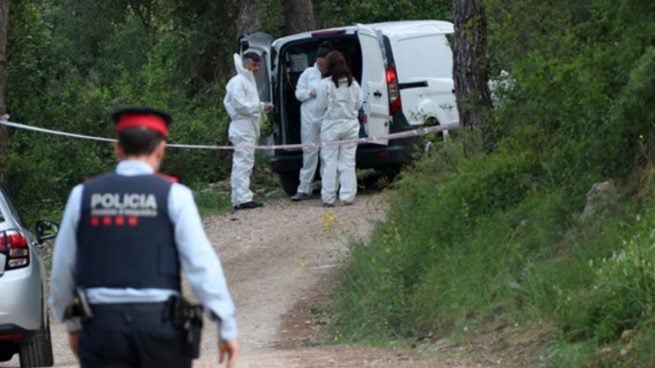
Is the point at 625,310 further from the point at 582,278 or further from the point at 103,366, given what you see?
the point at 103,366

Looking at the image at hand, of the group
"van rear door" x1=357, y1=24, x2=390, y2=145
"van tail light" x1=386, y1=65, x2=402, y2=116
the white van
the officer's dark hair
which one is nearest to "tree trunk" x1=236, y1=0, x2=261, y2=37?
the white van

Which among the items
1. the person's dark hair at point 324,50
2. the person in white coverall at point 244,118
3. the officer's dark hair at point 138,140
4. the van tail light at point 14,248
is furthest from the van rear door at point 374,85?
the officer's dark hair at point 138,140

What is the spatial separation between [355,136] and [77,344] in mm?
13286

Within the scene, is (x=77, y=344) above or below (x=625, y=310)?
above

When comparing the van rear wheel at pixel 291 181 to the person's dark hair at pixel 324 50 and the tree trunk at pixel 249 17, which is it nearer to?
the person's dark hair at pixel 324 50

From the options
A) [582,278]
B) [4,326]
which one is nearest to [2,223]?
[4,326]

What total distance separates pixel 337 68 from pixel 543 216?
690 centimetres

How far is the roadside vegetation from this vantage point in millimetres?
9539

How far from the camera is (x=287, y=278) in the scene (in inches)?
614

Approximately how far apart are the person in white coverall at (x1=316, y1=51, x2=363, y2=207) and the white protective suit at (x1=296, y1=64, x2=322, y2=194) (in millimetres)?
323

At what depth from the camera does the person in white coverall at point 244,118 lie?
19.2 meters

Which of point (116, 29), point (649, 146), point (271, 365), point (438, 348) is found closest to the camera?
point (271, 365)

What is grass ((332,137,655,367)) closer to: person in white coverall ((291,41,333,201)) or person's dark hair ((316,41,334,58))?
person's dark hair ((316,41,334,58))

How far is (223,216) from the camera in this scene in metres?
19.9
